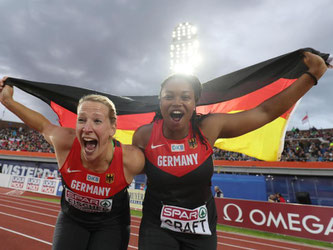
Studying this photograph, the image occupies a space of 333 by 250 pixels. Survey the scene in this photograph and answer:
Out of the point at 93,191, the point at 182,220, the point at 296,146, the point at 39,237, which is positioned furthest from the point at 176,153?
the point at 296,146

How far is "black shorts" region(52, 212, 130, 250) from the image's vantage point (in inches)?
78.5

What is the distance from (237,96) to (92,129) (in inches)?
87.6

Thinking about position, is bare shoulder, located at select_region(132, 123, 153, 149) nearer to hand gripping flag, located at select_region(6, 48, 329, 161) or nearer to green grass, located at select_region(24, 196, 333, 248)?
hand gripping flag, located at select_region(6, 48, 329, 161)

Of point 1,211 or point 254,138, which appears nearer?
point 254,138

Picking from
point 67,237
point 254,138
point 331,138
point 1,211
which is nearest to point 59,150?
point 67,237

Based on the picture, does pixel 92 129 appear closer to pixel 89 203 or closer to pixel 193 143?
pixel 89 203

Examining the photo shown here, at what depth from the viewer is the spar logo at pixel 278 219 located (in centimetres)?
796

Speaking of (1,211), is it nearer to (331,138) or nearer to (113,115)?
(113,115)

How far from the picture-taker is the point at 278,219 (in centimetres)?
863

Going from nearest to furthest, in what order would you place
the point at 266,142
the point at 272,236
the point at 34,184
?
the point at 266,142 < the point at 272,236 < the point at 34,184

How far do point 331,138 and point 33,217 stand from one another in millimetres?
29535

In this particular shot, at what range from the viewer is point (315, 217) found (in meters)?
8.03

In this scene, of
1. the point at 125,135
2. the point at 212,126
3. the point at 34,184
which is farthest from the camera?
the point at 34,184

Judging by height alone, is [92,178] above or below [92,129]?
below
